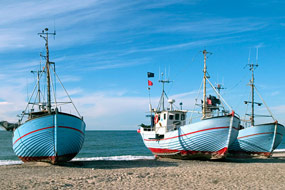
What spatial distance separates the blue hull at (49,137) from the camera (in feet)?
62.8

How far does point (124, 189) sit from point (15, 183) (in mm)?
5577

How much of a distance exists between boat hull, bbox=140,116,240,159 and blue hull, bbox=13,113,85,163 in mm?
8647

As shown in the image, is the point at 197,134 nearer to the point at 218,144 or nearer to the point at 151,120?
the point at 218,144

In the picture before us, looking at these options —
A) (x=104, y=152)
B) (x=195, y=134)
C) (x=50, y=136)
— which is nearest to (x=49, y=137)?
(x=50, y=136)

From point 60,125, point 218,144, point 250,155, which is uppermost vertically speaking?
point 60,125

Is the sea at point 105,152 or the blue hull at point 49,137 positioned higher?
the blue hull at point 49,137

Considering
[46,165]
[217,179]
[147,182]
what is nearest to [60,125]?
[46,165]

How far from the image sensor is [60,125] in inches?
762

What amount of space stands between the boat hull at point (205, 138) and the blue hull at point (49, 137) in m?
8.65

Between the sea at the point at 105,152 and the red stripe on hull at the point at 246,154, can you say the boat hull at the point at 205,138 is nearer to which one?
the red stripe on hull at the point at 246,154

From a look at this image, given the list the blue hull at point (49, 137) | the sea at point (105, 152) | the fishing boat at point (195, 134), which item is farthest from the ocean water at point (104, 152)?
the blue hull at point (49, 137)

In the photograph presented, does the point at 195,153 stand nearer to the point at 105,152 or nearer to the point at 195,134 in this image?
the point at 195,134

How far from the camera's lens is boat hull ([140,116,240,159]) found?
→ 2319 centimetres

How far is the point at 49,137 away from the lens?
758 inches
